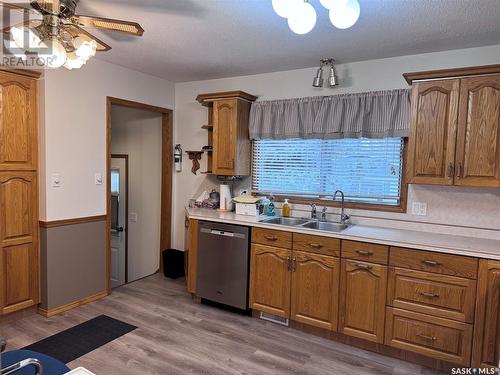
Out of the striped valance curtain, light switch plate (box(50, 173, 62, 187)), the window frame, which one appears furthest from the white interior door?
the window frame

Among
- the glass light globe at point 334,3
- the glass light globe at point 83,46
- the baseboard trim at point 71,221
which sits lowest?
the baseboard trim at point 71,221

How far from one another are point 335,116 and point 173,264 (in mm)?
2620

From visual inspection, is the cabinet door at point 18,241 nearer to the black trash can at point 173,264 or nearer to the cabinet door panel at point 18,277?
the cabinet door panel at point 18,277

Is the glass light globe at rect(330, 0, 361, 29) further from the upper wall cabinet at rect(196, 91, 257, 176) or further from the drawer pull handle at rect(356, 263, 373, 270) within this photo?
the upper wall cabinet at rect(196, 91, 257, 176)

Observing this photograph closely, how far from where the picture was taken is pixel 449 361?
242 cm

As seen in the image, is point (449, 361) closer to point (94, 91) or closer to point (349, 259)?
point (349, 259)

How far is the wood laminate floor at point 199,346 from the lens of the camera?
2.48m

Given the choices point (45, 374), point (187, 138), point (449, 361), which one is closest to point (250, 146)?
point (187, 138)

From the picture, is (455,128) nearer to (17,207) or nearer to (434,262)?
(434,262)

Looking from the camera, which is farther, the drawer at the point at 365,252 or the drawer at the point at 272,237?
the drawer at the point at 272,237

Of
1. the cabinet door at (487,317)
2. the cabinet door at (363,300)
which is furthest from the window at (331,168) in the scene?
the cabinet door at (487,317)

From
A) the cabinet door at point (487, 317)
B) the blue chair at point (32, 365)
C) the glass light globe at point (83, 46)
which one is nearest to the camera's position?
the blue chair at point (32, 365)

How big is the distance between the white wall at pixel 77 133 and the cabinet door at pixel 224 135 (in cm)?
102

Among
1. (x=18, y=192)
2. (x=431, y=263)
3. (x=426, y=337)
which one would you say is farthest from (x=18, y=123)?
(x=426, y=337)
